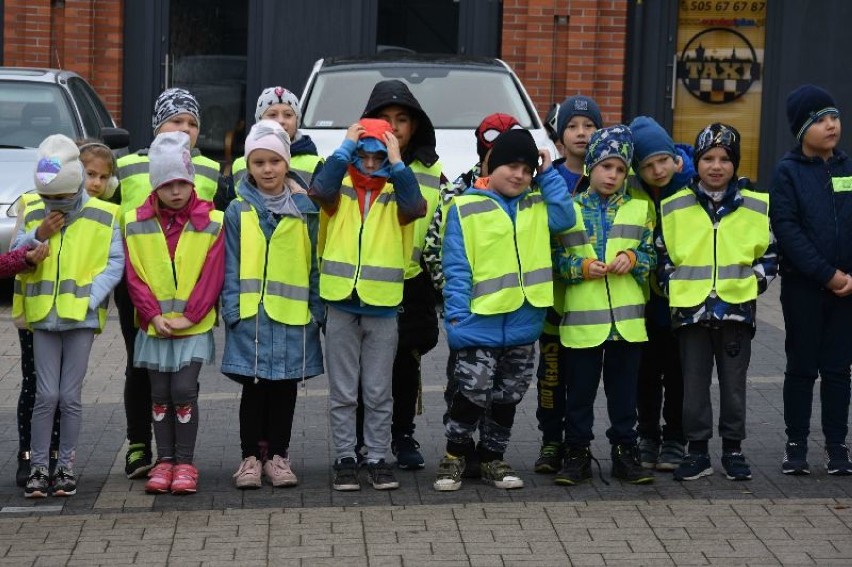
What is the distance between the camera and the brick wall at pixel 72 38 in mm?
16203

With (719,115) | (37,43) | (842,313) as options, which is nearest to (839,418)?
(842,313)

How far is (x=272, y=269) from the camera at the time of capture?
22.8 feet

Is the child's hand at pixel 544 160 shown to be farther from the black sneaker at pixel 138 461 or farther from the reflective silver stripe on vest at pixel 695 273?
the black sneaker at pixel 138 461

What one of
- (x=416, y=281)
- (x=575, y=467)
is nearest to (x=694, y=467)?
(x=575, y=467)

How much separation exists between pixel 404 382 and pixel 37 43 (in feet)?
32.8

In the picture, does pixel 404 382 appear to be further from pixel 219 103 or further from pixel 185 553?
pixel 219 103

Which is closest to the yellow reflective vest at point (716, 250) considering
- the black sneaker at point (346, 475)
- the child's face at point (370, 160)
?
the child's face at point (370, 160)

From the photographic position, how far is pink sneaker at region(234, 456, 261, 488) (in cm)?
698

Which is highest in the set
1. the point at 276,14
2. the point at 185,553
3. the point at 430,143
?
the point at 276,14

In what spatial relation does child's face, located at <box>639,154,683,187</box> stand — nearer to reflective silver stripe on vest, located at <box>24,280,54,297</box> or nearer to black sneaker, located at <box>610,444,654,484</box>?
black sneaker, located at <box>610,444,654,484</box>

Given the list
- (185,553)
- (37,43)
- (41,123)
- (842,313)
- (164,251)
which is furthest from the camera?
(37,43)

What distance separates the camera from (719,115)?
1680cm

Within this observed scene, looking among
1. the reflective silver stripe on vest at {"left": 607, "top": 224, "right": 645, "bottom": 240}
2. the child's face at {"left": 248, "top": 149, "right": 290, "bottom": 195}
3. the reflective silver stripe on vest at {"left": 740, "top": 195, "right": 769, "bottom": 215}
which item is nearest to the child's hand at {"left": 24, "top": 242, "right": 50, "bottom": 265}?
the child's face at {"left": 248, "top": 149, "right": 290, "bottom": 195}

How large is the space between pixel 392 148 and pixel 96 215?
1.31 metres
